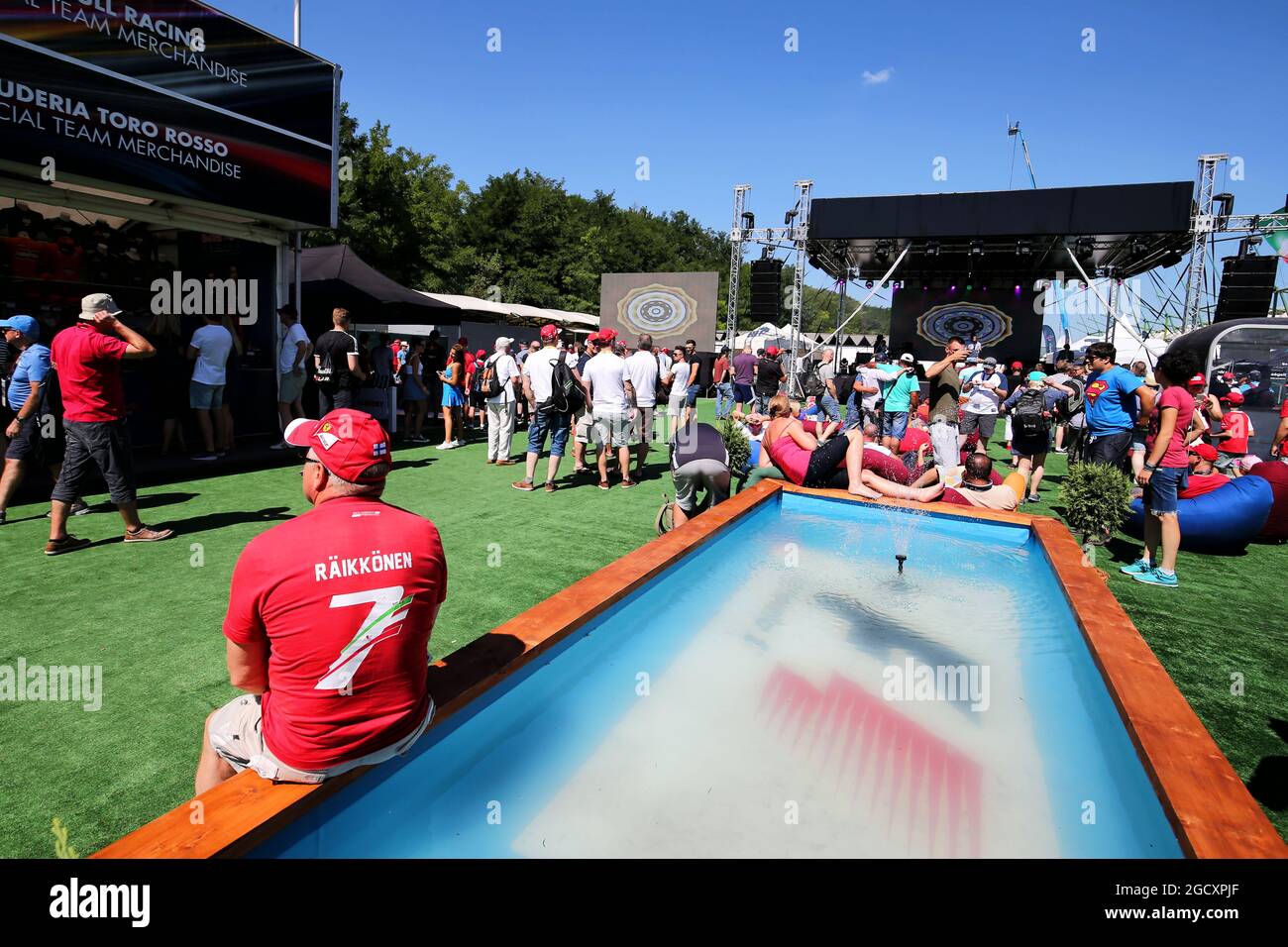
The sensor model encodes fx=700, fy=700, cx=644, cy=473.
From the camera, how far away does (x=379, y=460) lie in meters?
2.00

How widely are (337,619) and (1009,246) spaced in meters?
22.6

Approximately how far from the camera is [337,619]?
1.76 metres

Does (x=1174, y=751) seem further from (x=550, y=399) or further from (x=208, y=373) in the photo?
(x=208, y=373)

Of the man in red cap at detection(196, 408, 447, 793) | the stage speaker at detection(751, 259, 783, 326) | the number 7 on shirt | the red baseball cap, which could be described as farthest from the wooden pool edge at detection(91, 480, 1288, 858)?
the stage speaker at detection(751, 259, 783, 326)

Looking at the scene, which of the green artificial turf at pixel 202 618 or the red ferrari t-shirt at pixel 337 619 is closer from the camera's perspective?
the red ferrari t-shirt at pixel 337 619

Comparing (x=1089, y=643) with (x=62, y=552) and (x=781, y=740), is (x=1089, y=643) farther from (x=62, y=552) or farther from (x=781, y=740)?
(x=62, y=552)

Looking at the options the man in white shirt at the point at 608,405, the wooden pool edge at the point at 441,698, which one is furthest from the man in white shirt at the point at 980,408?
the wooden pool edge at the point at 441,698

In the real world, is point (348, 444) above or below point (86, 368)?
below

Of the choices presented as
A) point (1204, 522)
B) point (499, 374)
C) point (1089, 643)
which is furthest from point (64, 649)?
point (1204, 522)

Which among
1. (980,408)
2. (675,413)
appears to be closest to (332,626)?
(980,408)

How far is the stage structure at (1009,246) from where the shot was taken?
654 inches

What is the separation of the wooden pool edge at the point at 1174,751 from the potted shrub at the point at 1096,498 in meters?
2.62

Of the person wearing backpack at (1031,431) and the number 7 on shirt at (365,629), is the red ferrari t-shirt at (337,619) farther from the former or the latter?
the person wearing backpack at (1031,431)

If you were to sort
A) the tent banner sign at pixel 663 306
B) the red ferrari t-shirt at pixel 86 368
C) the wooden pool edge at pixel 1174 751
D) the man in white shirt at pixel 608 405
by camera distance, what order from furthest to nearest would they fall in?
1. the tent banner sign at pixel 663 306
2. the man in white shirt at pixel 608 405
3. the red ferrari t-shirt at pixel 86 368
4. the wooden pool edge at pixel 1174 751
